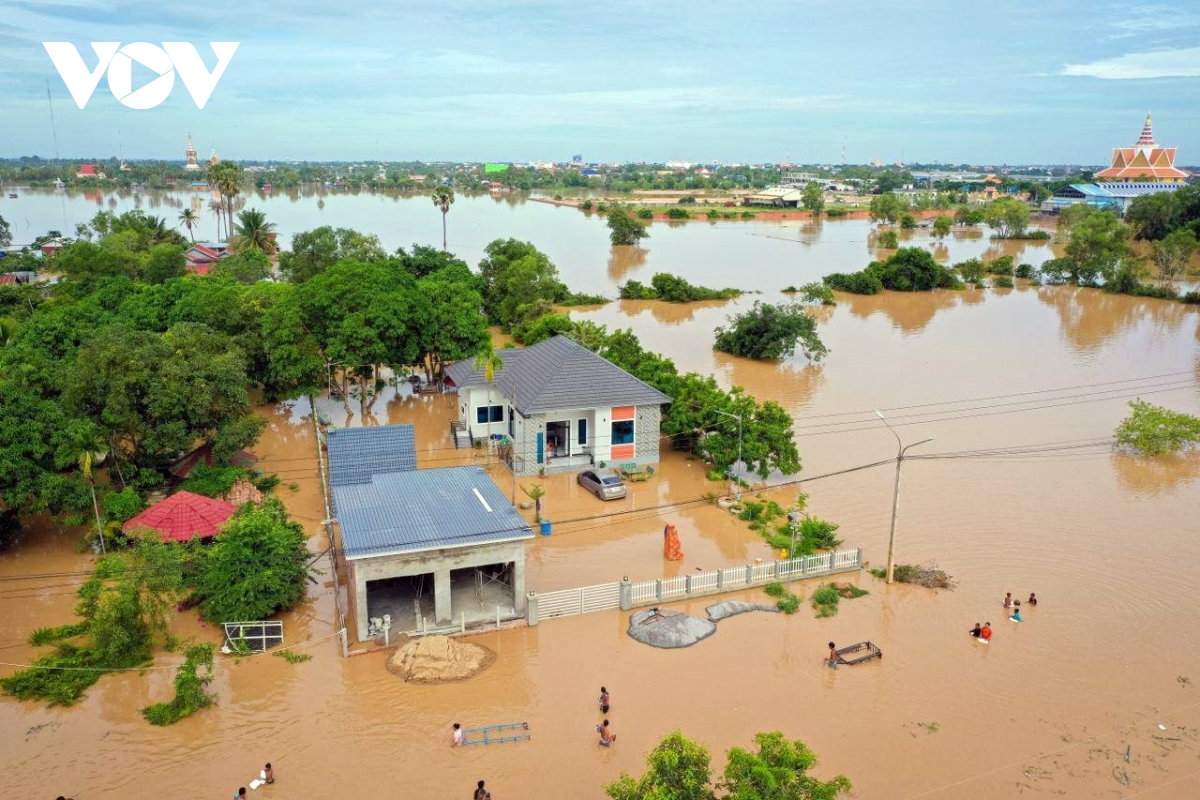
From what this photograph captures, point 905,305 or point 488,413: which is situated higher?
point 905,305

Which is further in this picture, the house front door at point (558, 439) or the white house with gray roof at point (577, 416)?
the house front door at point (558, 439)

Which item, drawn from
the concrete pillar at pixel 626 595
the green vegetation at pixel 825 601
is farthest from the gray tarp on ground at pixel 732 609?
the concrete pillar at pixel 626 595

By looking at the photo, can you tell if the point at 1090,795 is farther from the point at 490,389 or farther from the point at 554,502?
the point at 490,389

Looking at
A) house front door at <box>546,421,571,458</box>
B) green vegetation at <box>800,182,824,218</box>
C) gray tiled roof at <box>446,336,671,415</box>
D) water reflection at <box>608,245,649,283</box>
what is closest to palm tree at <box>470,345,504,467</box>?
gray tiled roof at <box>446,336,671,415</box>

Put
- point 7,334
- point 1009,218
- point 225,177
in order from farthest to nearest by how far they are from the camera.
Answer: point 1009,218, point 225,177, point 7,334

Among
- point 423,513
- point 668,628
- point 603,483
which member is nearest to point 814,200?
point 603,483

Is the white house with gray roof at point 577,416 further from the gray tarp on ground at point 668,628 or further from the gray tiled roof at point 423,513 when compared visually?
the gray tarp on ground at point 668,628

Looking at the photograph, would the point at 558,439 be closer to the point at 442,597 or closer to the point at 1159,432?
the point at 442,597
